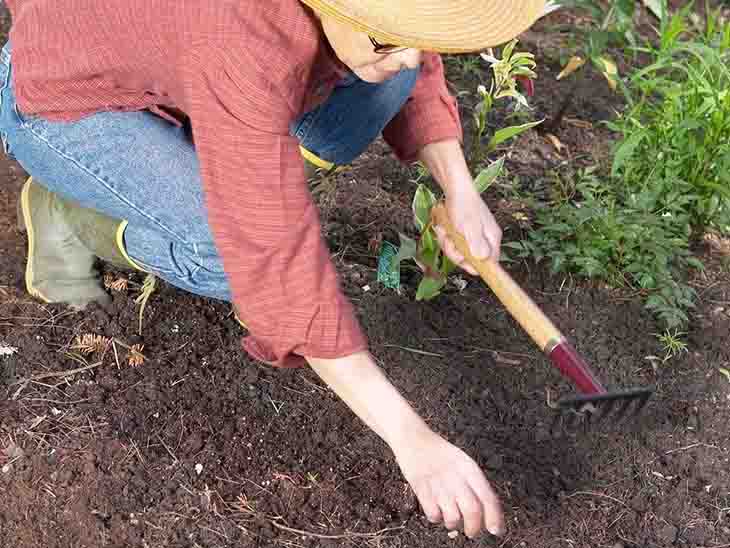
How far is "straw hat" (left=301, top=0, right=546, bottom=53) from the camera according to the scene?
1277 millimetres

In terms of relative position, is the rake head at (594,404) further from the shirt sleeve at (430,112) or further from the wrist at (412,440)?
the shirt sleeve at (430,112)

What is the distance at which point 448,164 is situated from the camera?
6.55 feet

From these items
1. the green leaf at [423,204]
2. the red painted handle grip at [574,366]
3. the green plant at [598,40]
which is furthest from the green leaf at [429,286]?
the green plant at [598,40]

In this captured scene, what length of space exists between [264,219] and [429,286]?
A: 853 millimetres

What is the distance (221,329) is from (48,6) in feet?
2.70

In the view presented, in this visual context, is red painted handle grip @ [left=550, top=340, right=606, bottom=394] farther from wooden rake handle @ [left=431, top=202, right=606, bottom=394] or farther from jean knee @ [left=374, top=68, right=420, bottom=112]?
jean knee @ [left=374, top=68, right=420, bottom=112]

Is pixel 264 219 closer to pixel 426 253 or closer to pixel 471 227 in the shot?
pixel 471 227

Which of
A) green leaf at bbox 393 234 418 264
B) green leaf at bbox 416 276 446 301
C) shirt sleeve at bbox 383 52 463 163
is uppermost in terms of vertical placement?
shirt sleeve at bbox 383 52 463 163

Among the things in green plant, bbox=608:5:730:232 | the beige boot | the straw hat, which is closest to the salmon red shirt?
the straw hat

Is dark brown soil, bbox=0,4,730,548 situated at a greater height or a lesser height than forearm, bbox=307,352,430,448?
lesser

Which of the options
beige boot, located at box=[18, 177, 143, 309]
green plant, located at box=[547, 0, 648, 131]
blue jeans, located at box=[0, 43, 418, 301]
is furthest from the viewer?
green plant, located at box=[547, 0, 648, 131]

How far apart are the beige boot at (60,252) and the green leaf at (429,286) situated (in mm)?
678

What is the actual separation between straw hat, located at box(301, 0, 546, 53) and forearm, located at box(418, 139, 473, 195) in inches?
23.8

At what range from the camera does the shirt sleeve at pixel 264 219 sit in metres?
1.40
